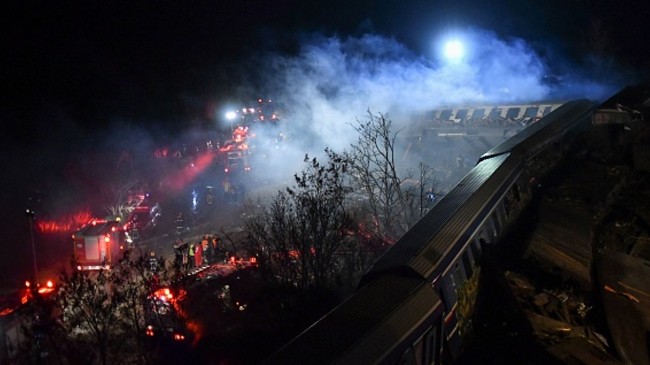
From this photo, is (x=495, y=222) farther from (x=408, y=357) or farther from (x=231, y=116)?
(x=231, y=116)

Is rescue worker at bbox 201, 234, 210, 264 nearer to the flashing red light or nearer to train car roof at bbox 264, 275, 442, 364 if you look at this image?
the flashing red light

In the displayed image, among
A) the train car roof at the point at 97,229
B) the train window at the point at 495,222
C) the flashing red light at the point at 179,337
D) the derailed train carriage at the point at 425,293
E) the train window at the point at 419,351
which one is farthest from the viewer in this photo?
the train car roof at the point at 97,229

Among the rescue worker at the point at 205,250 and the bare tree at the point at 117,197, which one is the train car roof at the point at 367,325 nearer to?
the rescue worker at the point at 205,250

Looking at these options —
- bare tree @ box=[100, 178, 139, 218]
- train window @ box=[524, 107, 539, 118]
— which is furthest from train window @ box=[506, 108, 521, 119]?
bare tree @ box=[100, 178, 139, 218]

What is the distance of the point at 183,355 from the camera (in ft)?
43.9

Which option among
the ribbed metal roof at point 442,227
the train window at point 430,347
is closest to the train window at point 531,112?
the ribbed metal roof at point 442,227

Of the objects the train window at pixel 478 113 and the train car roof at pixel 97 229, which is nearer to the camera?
the train car roof at pixel 97 229

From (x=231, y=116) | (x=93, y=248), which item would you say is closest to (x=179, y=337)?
(x=93, y=248)

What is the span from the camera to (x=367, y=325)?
157 inches

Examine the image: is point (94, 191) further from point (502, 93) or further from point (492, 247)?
point (492, 247)

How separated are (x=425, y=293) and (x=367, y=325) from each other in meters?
0.88

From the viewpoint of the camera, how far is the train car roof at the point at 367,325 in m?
3.72

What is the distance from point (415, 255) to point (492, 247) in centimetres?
246

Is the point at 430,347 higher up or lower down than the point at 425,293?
lower down
